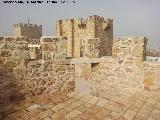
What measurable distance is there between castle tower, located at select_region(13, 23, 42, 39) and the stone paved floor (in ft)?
92.5

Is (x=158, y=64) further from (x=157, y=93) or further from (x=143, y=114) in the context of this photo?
(x=143, y=114)

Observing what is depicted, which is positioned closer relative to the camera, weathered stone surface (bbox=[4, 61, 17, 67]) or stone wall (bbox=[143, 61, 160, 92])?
weathered stone surface (bbox=[4, 61, 17, 67])

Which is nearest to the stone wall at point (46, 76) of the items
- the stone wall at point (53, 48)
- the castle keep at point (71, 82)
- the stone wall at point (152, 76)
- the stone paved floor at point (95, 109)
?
the castle keep at point (71, 82)

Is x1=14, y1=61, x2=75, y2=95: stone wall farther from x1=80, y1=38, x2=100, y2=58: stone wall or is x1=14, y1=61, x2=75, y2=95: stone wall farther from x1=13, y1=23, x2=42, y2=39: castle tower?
x1=13, y1=23, x2=42, y2=39: castle tower

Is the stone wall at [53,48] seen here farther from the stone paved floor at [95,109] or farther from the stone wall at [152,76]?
the stone wall at [152,76]

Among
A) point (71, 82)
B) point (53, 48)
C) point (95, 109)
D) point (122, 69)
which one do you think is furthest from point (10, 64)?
point (122, 69)

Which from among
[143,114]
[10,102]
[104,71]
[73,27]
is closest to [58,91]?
[10,102]

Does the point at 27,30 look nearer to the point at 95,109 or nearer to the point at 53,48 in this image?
the point at 53,48

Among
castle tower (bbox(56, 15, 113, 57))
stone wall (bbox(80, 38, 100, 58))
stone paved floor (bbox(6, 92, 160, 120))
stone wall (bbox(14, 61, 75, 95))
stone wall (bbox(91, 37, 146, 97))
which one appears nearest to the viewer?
stone paved floor (bbox(6, 92, 160, 120))

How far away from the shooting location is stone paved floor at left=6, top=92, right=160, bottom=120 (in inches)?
150

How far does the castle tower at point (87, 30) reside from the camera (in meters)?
19.1

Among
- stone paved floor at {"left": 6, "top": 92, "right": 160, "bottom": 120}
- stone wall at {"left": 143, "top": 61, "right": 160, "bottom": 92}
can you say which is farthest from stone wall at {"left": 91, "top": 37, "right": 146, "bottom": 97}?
stone paved floor at {"left": 6, "top": 92, "right": 160, "bottom": 120}

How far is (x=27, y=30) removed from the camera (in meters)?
32.6

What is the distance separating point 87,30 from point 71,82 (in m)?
14.7
